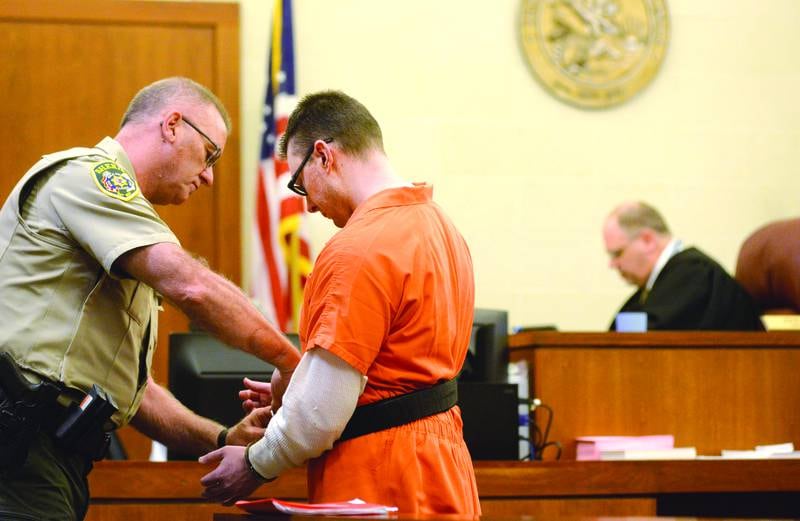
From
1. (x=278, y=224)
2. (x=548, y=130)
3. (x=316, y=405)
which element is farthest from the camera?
(x=548, y=130)

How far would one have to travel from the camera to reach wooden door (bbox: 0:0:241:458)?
16.7 feet

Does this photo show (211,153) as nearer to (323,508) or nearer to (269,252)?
(323,508)

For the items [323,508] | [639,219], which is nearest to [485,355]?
[323,508]

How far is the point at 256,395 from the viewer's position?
251 centimetres

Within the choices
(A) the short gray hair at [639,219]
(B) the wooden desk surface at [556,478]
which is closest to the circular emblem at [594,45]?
(A) the short gray hair at [639,219]

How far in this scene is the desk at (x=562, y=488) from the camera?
9.41ft

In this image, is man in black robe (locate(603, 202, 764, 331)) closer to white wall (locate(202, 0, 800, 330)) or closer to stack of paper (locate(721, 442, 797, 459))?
white wall (locate(202, 0, 800, 330))

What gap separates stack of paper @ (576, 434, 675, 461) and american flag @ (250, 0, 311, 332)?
1.93 metres

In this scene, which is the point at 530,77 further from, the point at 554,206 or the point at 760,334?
the point at 760,334

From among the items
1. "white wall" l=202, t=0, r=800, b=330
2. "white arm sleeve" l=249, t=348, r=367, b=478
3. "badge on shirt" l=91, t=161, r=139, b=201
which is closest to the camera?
"white arm sleeve" l=249, t=348, r=367, b=478

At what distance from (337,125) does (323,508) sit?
2.35 feet

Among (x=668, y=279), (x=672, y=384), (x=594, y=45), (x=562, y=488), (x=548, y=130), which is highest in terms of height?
(x=594, y=45)

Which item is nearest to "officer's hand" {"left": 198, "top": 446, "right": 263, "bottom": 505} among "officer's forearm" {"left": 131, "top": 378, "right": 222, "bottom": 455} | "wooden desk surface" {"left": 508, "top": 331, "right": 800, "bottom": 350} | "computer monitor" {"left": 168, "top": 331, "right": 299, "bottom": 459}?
"officer's forearm" {"left": 131, "top": 378, "right": 222, "bottom": 455}

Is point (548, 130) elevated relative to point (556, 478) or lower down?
elevated
